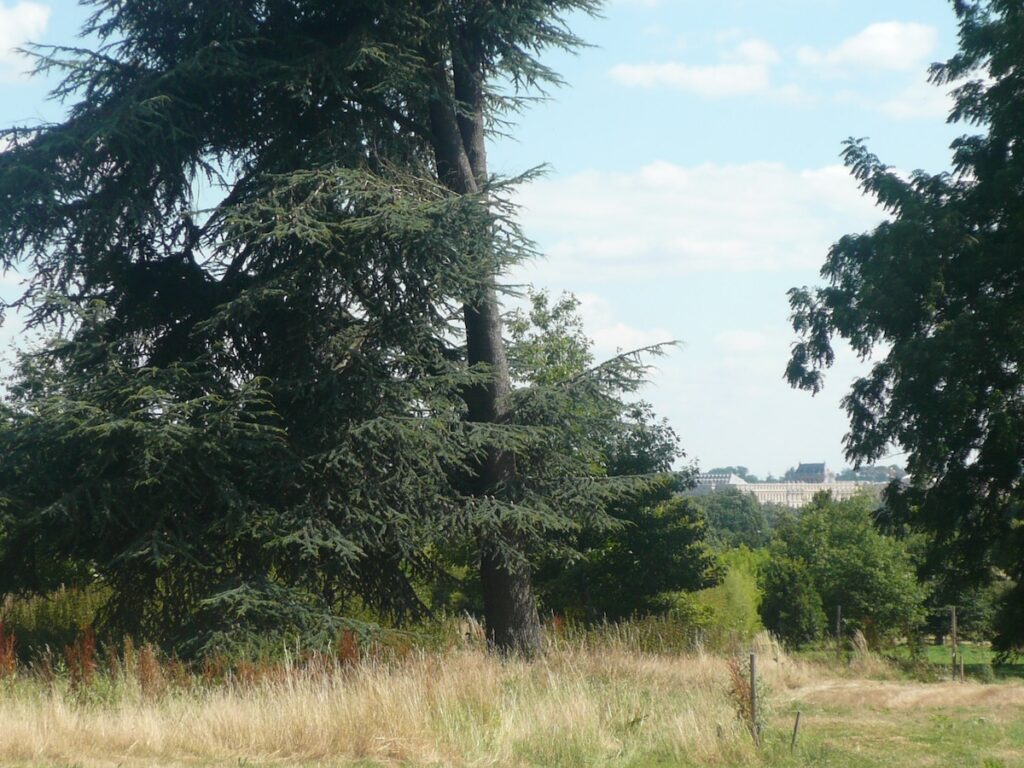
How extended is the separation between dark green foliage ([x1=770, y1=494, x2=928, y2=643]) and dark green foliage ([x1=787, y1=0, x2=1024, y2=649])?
81.9 ft

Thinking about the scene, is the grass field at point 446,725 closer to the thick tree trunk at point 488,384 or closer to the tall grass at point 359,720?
the tall grass at point 359,720

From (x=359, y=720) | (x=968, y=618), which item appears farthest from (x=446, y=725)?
(x=968, y=618)

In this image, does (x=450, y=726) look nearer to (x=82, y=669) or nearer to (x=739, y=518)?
(x=82, y=669)

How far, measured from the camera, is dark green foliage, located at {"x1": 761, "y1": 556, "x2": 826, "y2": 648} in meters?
43.9

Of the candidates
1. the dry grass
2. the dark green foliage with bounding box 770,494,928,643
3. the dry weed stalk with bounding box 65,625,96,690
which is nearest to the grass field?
the dry grass

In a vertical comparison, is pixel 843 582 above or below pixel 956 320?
below

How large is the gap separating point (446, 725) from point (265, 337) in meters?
7.73

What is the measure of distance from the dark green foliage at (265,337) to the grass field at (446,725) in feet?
8.68

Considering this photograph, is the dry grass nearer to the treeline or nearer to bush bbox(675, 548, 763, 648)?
bush bbox(675, 548, 763, 648)

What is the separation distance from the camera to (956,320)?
1894 centimetres

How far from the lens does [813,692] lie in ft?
45.4

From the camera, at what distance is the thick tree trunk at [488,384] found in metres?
15.6

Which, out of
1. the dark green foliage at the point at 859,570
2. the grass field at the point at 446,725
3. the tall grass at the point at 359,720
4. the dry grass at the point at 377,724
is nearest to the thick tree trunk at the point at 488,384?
the grass field at the point at 446,725

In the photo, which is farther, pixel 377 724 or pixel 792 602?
pixel 792 602
